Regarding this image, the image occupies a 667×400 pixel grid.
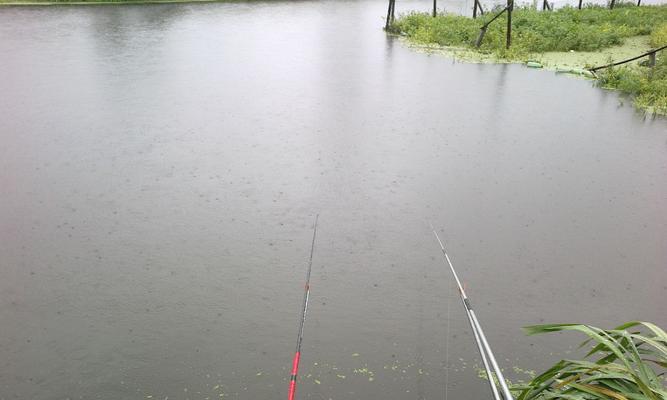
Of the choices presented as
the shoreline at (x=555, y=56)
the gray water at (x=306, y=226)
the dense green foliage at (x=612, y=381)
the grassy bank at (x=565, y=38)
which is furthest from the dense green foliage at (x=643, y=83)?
the dense green foliage at (x=612, y=381)

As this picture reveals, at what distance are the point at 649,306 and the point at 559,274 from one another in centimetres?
39

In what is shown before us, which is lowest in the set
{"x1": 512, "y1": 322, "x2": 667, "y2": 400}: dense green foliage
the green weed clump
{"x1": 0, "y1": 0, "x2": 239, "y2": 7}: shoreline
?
{"x1": 512, "y1": 322, "x2": 667, "y2": 400}: dense green foliage

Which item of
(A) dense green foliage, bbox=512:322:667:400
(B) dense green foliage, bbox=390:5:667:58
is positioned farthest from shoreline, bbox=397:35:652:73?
(A) dense green foliage, bbox=512:322:667:400

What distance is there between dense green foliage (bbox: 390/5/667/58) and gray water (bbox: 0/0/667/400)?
1593mm

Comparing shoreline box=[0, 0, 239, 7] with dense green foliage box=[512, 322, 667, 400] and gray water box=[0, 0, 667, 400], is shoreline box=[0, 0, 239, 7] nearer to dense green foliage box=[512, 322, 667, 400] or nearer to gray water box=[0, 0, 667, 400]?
gray water box=[0, 0, 667, 400]

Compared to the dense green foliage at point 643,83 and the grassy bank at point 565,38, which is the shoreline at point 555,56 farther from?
the dense green foliage at point 643,83

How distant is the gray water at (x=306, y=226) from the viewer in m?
2.09

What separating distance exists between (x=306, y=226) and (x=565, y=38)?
587 cm

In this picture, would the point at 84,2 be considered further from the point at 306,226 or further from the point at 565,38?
the point at 306,226

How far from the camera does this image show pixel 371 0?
1301 centimetres

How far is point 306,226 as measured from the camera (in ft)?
9.86

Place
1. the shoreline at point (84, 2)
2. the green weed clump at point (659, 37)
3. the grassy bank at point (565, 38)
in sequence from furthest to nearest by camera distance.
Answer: the shoreline at point (84, 2)
the green weed clump at point (659, 37)
the grassy bank at point (565, 38)

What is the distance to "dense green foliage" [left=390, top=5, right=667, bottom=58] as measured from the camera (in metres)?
7.35

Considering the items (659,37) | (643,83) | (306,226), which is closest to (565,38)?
(659,37)
